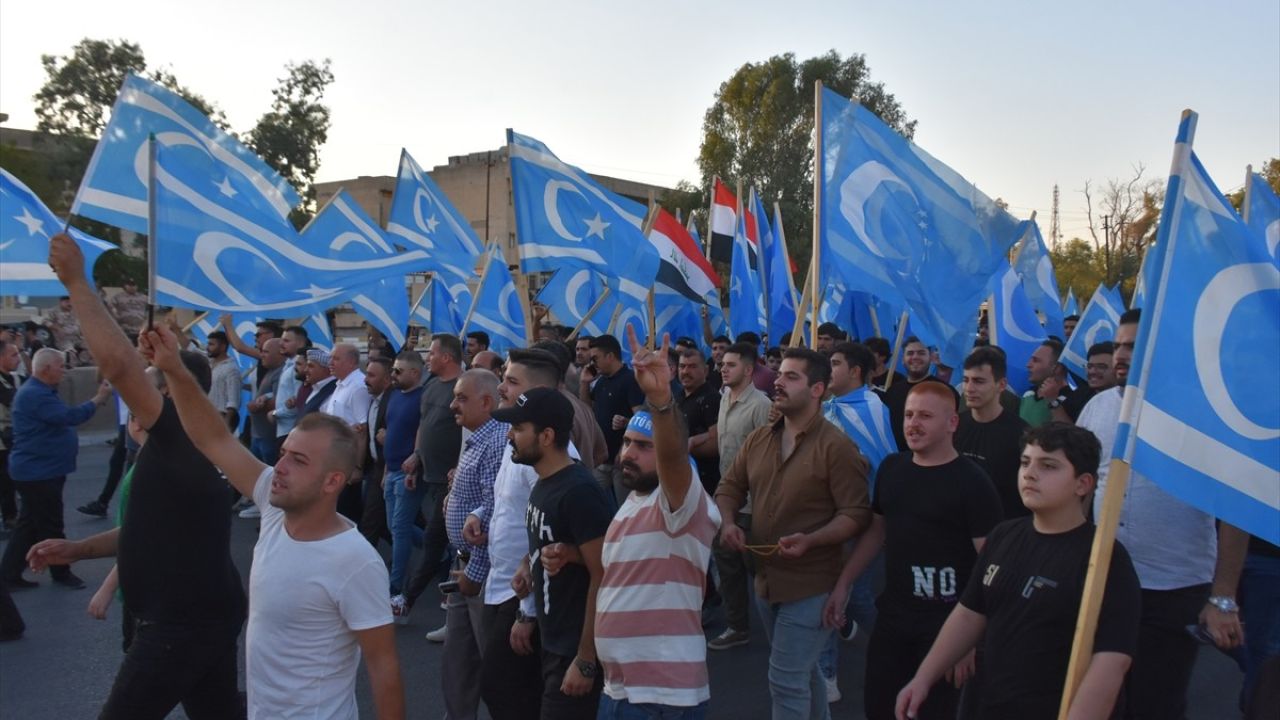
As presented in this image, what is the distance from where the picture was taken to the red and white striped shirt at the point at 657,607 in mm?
3500

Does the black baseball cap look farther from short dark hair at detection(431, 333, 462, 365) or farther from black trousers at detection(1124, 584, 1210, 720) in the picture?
short dark hair at detection(431, 333, 462, 365)

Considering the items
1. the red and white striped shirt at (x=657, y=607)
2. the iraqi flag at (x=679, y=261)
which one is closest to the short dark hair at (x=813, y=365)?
the red and white striped shirt at (x=657, y=607)

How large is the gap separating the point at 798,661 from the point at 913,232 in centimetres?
Result: 337

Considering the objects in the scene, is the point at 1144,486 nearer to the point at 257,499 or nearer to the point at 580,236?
the point at 257,499

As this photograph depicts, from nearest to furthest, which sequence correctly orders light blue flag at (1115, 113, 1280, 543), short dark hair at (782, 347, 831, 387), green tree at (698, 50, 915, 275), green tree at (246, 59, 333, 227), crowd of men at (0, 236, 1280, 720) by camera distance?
light blue flag at (1115, 113, 1280, 543) < crowd of men at (0, 236, 1280, 720) < short dark hair at (782, 347, 831, 387) < green tree at (246, 59, 333, 227) < green tree at (698, 50, 915, 275)

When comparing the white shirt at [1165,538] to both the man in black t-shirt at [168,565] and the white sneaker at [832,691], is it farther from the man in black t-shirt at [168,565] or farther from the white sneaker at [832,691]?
the man in black t-shirt at [168,565]

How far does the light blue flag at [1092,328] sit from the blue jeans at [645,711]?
622 cm

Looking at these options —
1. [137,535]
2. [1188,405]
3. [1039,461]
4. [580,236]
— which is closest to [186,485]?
[137,535]

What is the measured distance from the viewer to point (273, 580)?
309 cm

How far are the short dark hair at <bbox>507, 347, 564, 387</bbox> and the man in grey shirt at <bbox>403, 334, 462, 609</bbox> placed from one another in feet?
6.14

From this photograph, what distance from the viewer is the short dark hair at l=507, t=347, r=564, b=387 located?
4949 millimetres

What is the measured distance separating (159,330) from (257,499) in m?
0.71

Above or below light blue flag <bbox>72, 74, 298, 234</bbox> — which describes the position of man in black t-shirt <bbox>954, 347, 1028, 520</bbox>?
below

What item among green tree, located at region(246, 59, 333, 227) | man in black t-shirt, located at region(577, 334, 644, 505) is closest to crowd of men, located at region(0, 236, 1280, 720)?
man in black t-shirt, located at region(577, 334, 644, 505)
